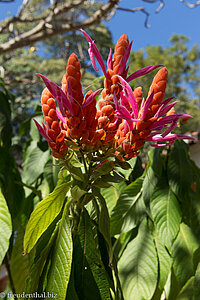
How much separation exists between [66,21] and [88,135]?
3498mm

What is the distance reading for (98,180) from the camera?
51cm

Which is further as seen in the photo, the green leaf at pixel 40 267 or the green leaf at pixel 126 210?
the green leaf at pixel 126 210

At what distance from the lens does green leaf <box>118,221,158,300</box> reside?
0.79 m

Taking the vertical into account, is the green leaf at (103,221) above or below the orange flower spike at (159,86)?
below

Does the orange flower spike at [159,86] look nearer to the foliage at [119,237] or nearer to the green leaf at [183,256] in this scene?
the foliage at [119,237]

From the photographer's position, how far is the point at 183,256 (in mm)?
837

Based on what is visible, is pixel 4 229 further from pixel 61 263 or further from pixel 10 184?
pixel 10 184

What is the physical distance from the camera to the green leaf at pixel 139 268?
2.58 feet

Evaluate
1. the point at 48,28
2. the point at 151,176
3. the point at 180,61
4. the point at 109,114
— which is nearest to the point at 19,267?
the point at 151,176

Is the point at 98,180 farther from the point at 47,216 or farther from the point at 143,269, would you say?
the point at 143,269

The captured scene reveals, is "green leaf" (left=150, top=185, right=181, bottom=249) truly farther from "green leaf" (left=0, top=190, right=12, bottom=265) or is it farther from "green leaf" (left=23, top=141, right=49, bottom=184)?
"green leaf" (left=23, top=141, right=49, bottom=184)

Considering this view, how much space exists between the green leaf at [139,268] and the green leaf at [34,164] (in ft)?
1.70

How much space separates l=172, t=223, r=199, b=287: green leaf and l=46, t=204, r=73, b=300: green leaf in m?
0.43

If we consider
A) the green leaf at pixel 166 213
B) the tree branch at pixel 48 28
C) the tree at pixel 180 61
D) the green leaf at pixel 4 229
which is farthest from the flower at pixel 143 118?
the tree at pixel 180 61
